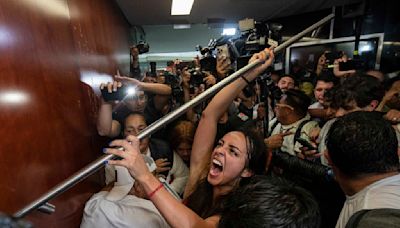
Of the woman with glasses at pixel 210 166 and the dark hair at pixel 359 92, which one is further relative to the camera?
the dark hair at pixel 359 92

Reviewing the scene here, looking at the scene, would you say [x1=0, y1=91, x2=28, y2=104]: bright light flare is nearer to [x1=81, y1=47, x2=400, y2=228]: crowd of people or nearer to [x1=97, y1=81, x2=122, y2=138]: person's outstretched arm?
[x1=81, y1=47, x2=400, y2=228]: crowd of people

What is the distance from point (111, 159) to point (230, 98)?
2.19ft

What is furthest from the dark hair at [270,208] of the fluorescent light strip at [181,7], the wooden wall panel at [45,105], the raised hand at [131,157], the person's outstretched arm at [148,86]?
the fluorescent light strip at [181,7]

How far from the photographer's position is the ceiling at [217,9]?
367 centimetres

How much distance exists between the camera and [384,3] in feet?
11.7

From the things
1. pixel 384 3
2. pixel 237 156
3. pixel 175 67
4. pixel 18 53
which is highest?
pixel 384 3

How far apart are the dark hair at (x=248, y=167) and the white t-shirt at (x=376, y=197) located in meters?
0.37

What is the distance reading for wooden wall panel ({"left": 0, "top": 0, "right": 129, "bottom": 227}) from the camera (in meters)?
0.80

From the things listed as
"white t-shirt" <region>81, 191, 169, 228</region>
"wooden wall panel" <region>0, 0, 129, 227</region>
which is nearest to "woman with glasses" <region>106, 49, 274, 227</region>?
"white t-shirt" <region>81, 191, 169, 228</region>

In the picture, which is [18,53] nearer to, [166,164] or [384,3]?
[166,164]

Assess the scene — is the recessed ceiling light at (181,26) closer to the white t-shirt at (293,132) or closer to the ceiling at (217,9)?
the ceiling at (217,9)

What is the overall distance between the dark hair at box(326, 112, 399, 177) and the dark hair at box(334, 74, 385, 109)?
54 cm

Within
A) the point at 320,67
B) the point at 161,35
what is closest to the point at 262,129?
the point at 320,67

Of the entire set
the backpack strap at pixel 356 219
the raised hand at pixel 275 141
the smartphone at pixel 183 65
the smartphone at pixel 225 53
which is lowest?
the raised hand at pixel 275 141
